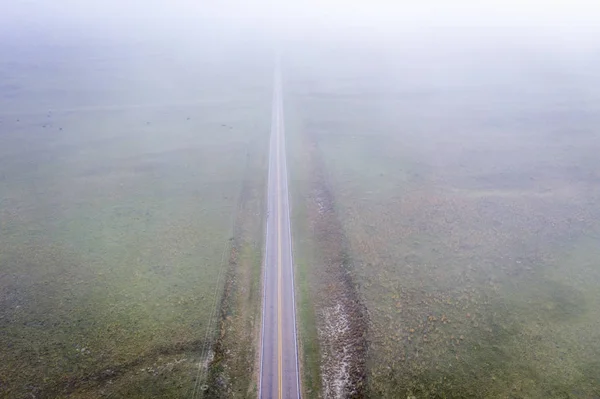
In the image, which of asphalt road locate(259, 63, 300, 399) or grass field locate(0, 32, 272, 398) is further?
grass field locate(0, 32, 272, 398)

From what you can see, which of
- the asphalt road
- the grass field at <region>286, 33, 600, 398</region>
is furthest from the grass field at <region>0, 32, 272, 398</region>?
the grass field at <region>286, 33, 600, 398</region>

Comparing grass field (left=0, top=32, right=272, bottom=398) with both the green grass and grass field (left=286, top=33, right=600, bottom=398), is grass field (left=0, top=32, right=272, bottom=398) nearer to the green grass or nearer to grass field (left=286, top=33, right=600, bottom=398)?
the green grass

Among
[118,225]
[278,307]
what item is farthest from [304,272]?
[118,225]

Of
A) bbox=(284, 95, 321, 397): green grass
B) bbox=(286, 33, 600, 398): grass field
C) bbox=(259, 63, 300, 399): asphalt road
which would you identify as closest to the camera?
bbox=(259, 63, 300, 399): asphalt road

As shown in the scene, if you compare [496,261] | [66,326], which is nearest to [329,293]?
[496,261]

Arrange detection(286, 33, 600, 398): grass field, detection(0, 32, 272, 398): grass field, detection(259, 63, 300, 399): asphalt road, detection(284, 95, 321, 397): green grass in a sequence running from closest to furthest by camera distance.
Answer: detection(259, 63, 300, 399): asphalt road → detection(284, 95, 321, 397): green grass → detection(286, 33, 600, 398): grass field → detection(0, 32, 272, 398): grass field

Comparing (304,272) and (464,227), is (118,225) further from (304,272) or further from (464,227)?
(464,227)

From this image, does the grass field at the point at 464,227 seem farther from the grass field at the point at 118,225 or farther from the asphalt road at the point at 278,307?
the grass field at the point at 118,225
